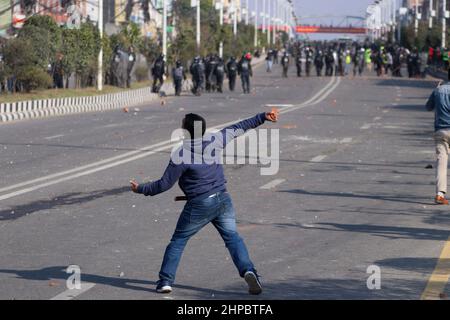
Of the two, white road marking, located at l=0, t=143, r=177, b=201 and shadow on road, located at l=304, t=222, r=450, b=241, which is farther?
white road marking, located at l=0, t=143, r=177, b=201

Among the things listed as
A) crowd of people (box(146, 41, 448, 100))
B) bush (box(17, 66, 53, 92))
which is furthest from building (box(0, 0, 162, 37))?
bush (box(17, 66, 53, 92))

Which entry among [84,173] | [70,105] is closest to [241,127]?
[84,173]

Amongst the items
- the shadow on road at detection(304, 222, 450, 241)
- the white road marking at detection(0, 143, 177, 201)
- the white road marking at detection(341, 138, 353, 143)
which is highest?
the white road marking at detection(0, 143, 177, 201)

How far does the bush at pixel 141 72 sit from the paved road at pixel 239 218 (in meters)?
30.8

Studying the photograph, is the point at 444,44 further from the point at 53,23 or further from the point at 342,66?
the point at 53,23

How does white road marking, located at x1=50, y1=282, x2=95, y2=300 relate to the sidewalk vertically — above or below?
below

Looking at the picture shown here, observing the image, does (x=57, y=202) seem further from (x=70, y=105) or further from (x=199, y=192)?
(x=70, y=105)

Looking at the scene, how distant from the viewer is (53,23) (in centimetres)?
4816

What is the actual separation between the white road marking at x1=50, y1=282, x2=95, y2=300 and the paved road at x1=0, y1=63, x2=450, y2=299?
0.05 m

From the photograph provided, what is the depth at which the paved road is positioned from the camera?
1077 cm

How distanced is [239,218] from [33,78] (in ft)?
100

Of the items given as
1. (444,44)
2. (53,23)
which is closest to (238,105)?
(53,23)

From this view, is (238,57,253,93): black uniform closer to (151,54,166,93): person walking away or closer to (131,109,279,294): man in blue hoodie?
(151,54,166,93): person walking away
